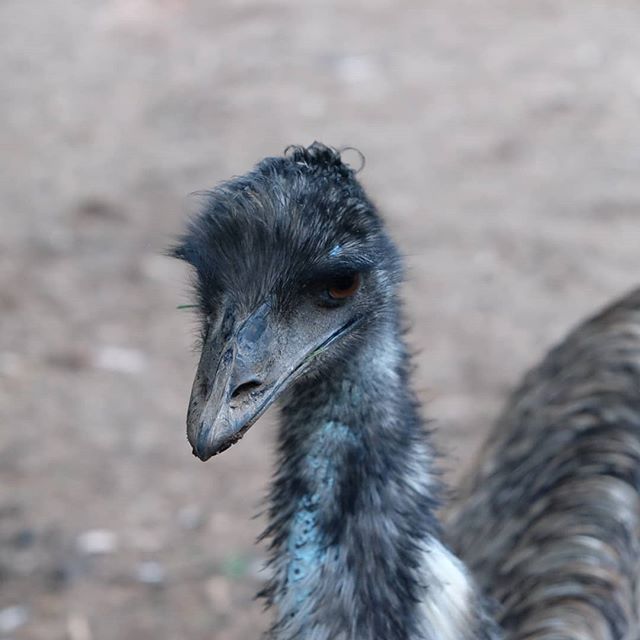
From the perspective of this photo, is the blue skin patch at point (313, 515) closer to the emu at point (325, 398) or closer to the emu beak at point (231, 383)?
the emu at point (325, 398)

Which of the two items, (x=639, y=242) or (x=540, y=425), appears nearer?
(x=540, y=425)

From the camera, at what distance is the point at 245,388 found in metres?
1.51

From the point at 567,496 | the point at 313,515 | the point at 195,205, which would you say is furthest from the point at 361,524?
the point at 195,205

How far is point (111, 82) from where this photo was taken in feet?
20.0

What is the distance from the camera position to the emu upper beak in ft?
4.77

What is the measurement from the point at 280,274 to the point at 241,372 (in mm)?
135

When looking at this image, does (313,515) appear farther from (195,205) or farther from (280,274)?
(195,205)

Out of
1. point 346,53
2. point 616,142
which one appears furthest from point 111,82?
point 616,142

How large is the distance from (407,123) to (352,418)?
161 inches

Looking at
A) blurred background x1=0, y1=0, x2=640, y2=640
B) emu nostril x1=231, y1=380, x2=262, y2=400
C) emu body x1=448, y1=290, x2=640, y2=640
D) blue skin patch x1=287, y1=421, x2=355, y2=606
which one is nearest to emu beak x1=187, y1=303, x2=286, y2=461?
emu nostril x1=231, y1=380, x2=262, y2=400

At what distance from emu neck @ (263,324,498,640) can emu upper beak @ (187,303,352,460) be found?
4.1 inches

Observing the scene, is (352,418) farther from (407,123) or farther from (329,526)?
(407,123)

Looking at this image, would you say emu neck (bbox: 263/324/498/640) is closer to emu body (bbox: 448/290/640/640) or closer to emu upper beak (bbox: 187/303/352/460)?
emu upper beak (bbox: 187/303/352/460)

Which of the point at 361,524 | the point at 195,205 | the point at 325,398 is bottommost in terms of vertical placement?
the point at 361,524
